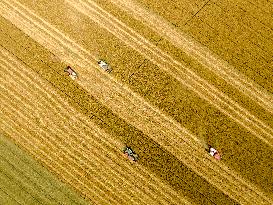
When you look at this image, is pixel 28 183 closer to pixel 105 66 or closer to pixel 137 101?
pixel 137 101

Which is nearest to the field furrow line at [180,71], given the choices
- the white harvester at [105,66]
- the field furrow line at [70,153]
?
the white harvester at [105,66]

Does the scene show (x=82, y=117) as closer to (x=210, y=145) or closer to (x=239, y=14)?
(x=210, y=145)

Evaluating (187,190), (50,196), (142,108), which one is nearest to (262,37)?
(142,108)

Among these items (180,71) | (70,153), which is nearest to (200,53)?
(180,71)

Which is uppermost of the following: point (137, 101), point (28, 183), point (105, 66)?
point (105, 66)

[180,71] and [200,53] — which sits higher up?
[200,53]

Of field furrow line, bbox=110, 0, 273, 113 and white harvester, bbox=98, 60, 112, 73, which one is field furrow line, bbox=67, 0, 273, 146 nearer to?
field furrow line, bbox=110, 0, 273, 113
